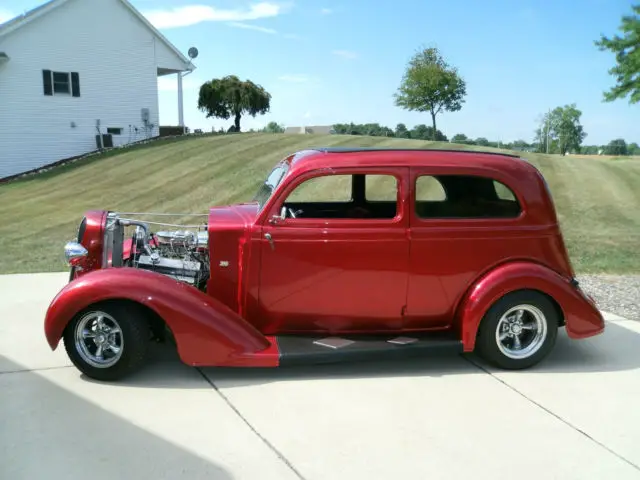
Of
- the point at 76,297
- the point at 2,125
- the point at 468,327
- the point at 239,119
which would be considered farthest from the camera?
the point at 239,119

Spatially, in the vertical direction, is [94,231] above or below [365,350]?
above

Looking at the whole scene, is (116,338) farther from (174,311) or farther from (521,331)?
(521,331)

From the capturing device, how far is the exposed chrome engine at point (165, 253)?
4.60 meters

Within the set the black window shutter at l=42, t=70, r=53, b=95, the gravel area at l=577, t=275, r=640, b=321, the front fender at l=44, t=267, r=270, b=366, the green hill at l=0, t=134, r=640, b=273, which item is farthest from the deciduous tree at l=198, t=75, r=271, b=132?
the front fender at l=44, t=267, r=270, b=366

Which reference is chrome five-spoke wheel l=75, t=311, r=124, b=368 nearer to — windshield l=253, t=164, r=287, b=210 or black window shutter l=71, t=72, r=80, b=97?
windshield l=253, t=164, r=287, b=210

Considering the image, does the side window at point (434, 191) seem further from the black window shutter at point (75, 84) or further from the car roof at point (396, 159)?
the black window shutter at point (75, 84)

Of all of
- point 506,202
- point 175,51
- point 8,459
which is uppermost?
point 175,51

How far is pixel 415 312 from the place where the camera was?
450 centimetres

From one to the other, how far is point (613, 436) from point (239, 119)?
3163 centimetres

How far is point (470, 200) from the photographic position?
4746 mm

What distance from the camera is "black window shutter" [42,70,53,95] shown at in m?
20.7

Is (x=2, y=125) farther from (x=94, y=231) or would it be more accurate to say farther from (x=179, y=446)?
(x=179, y=446)

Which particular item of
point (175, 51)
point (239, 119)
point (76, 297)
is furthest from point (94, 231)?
point (239, 119)

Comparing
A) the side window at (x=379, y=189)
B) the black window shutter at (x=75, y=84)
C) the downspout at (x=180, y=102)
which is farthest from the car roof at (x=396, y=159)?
the downspout at (x=180, y=102)
